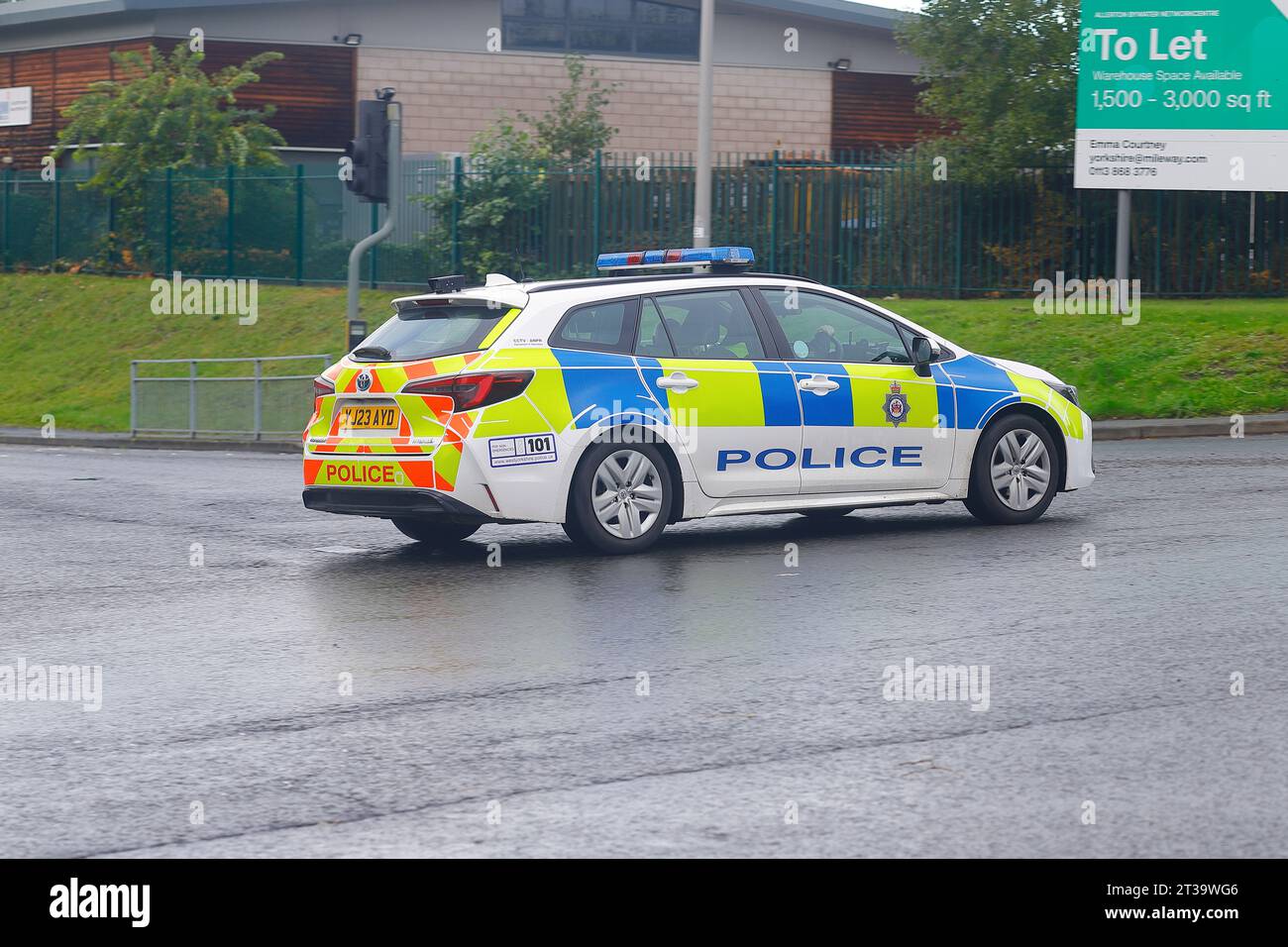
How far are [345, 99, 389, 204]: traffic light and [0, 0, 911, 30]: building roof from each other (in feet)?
62.7

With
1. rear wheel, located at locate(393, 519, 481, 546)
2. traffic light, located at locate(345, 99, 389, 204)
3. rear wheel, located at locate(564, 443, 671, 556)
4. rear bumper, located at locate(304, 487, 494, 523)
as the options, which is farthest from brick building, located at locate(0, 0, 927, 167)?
rear wheel, located at locate(564, 443, 671, 556)

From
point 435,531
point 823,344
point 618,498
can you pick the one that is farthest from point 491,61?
point 618,498

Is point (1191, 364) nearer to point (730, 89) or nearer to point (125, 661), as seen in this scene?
point (125, 661)

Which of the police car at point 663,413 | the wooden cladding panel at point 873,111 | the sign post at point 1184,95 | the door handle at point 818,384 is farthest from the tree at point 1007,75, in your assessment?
the door handle at point 818,384

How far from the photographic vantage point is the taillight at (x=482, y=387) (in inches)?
411

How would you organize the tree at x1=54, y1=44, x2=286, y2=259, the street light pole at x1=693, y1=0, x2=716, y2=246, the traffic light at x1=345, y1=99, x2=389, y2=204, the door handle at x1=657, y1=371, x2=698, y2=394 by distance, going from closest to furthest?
1. the door handle at x1=657, y1=371, x2=698, y2=394
2. the traffic light at x1=345, y1=99, x2=389, y2=204
3. the street light pole at x1=693, y1=0, x2=716, y2=246
4. the tree at x1=54, y1=44, x2=286, y2=259

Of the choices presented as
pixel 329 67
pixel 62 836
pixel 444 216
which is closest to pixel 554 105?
pixel 329 67

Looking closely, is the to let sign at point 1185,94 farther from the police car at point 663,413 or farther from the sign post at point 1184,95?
the police car at point 663,413

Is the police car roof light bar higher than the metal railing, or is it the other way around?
the police car roof light bar

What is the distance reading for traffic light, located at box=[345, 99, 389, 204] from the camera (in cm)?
1997

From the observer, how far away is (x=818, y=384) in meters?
11.4

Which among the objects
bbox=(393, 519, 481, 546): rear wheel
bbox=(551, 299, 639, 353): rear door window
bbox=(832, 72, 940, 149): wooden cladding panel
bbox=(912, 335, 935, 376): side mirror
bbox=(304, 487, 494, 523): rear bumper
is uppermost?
bbox=(832, 72, 940, 149): wooden cladding panel

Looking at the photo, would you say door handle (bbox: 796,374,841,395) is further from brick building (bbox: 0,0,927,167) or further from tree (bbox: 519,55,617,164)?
brick building (bbox: 0,0,927,167)

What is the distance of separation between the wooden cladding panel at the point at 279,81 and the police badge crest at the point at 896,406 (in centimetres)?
2913
